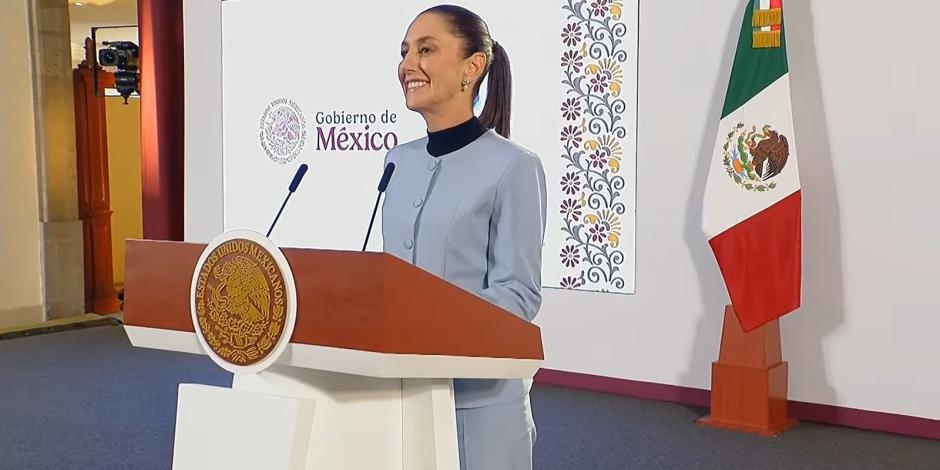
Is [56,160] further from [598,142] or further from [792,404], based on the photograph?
[792,404]

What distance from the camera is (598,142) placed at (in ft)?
16.5

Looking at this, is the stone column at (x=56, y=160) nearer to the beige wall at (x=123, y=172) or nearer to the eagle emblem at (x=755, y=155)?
the beige wall at (x=123, y=172)

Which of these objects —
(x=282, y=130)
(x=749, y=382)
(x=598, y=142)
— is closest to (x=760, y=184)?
(x=749, y=382)

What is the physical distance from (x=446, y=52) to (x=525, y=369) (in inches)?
19.8

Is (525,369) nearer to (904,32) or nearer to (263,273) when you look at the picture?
(263,273)

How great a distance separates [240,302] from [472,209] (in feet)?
1.27

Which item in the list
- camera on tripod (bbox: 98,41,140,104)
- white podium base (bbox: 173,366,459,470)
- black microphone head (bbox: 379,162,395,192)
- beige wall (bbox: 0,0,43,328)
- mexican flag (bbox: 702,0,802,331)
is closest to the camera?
white podium base (bbox: 173,366,459,470)

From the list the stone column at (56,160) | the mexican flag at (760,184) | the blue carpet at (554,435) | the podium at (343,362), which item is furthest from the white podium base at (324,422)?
the stone column at (56,160)

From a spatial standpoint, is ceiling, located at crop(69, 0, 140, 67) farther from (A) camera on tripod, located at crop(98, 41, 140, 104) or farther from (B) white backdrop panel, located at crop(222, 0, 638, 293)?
(B) white backdrop panel, located at crop(222, 0, 638, 293)

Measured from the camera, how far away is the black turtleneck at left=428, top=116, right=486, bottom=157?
160cm

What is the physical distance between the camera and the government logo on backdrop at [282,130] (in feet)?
20.1

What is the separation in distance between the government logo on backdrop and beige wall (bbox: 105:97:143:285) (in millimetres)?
3557

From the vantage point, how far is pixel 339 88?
592 cm


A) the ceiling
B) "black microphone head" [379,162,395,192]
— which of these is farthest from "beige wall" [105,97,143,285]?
"black microphone head" [379,162,395,192]
